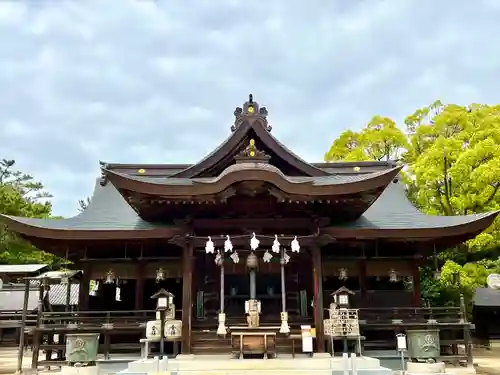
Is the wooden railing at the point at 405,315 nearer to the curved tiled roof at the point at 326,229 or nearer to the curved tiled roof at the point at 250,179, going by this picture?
the curved tiled roof at the point at 326,229

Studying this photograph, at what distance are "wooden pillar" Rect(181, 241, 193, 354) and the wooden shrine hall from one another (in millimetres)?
28

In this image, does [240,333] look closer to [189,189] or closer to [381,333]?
[189,189]

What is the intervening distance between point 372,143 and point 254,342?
22.7 m

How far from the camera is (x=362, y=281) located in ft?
49.7

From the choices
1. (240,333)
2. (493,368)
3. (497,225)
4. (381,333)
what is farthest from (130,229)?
(497,225)

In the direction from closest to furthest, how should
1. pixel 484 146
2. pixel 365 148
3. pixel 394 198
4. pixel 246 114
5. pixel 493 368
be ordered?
pixel 246 114
pixel 493 368
pixel 394 198
pixel 484 146
pixel 365 148

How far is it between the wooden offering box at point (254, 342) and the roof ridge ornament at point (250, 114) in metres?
6.51

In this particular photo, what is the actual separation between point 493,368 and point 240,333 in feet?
33.7

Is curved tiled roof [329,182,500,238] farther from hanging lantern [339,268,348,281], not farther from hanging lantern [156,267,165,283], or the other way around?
hanging lantern [156,267,165,283]

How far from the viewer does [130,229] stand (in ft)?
45.9

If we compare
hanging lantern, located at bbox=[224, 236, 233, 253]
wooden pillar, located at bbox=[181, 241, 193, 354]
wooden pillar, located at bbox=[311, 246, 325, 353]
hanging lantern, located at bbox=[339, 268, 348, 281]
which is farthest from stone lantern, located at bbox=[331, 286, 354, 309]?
wooden pillar, located at bbox=[181, 241, 193, 354]

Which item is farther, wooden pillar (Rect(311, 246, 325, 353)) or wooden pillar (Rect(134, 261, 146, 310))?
wooden pillar (Rect(134, 261, 146, 310))

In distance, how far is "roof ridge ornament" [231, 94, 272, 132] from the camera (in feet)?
49.1

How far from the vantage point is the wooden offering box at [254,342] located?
11.6m
